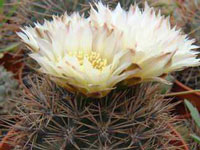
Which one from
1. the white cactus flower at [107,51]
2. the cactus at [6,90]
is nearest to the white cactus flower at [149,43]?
the white cactus flower at [107,51]

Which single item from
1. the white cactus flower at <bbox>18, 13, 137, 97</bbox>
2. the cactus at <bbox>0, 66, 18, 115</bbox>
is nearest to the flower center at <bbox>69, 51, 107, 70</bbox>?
the white cactus flower at <bbox>18, 13, 137, 97</bbox>

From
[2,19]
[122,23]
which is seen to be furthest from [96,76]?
[2,19]

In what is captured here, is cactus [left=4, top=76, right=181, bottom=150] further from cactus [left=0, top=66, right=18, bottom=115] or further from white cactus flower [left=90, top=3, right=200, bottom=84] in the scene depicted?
cactus [left=0, top=66, right=18, bottom=115]

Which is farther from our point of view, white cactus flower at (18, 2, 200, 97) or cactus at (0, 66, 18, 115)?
cactus at (0, 66, 18, 115)

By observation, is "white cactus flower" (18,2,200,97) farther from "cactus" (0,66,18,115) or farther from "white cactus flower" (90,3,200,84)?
"cactus" (0,66,18,115)

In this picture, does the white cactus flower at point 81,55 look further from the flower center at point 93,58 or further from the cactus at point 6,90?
the cactus at point 6,90

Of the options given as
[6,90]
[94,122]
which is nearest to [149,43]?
[94,122]

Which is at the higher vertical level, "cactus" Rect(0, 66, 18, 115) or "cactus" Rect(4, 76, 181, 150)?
"cactus" Rect(0, 66, 18, 115)
